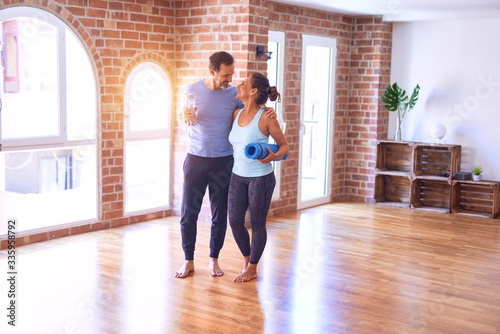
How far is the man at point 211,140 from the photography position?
15.3 ft

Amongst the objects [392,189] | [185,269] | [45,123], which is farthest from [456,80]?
[45,123]

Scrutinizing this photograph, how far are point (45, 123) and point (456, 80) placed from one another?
476 centimetres

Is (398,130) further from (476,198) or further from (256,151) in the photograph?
(256,151)

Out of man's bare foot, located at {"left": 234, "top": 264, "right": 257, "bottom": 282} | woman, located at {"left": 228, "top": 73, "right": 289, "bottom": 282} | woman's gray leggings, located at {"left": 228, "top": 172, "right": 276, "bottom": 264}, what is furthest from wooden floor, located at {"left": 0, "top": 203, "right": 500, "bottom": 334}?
woman, located at {"left": 228, "top": 73, "right": 289, "bottom": 282}

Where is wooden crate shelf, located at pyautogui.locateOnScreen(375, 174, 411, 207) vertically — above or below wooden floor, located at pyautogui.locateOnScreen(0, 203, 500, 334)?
above

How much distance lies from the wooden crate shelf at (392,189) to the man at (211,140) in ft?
13.1

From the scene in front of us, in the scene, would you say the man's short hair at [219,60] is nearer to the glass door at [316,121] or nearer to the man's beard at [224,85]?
the man's beard at [224,85]

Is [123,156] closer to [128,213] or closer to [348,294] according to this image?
[128,213]

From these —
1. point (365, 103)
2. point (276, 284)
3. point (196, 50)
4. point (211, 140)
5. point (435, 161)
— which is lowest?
point (276, 284)

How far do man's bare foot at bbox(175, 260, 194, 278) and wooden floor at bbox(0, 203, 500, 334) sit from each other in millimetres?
60

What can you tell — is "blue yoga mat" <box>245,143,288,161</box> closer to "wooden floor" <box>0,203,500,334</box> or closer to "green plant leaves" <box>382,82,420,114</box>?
"wooden floor" <box>0,203,500,334</box>

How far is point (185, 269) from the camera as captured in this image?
4848 mm

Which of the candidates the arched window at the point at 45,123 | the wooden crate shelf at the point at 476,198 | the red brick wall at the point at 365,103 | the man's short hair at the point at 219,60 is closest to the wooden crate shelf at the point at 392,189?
the red brick wall at the point at 365,103

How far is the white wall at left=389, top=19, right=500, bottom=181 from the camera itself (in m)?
7.72
